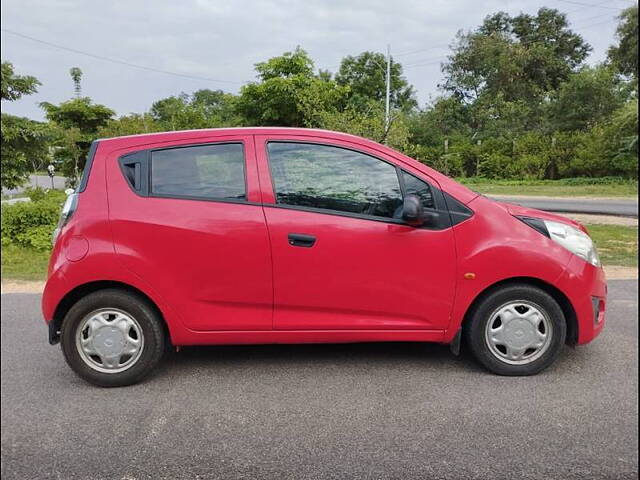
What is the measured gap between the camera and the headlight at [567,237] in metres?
3.19

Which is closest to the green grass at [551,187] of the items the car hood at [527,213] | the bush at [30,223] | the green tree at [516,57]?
the green tree at [516,57]

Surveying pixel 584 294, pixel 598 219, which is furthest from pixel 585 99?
pixel 598 219

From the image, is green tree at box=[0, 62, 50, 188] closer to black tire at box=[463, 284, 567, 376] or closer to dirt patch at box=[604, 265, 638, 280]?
black tire at box=[463, 284, 567, 376]

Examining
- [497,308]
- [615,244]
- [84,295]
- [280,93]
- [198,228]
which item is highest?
[280,93]

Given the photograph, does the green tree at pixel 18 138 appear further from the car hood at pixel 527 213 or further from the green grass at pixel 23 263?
the car hood at pixel 527 213

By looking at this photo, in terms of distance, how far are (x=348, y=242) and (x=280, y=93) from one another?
5.65 ft

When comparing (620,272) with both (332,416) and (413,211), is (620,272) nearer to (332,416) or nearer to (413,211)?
(413,211)

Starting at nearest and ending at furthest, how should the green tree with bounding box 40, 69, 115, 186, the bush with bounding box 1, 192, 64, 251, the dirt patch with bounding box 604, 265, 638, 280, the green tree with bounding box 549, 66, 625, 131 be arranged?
the green tree with bounding box 549, 66, 625, 131
the green tree with bounding box 40, 69, 115, 186
the dirt patch with bounding box 604, 265, 638, 280
the bush with bounding box 1, 192, 64, 251

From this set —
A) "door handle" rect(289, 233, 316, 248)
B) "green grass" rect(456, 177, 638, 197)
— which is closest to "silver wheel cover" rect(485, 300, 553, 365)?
"door handle" rect(289, 233, 316, 248)

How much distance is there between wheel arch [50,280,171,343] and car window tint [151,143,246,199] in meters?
0.64

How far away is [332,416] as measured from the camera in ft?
9.03

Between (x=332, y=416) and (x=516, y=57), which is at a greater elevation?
(x=516, y=57)

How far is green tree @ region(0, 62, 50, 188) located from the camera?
27.4ft

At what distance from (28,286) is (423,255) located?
17.4 feet
